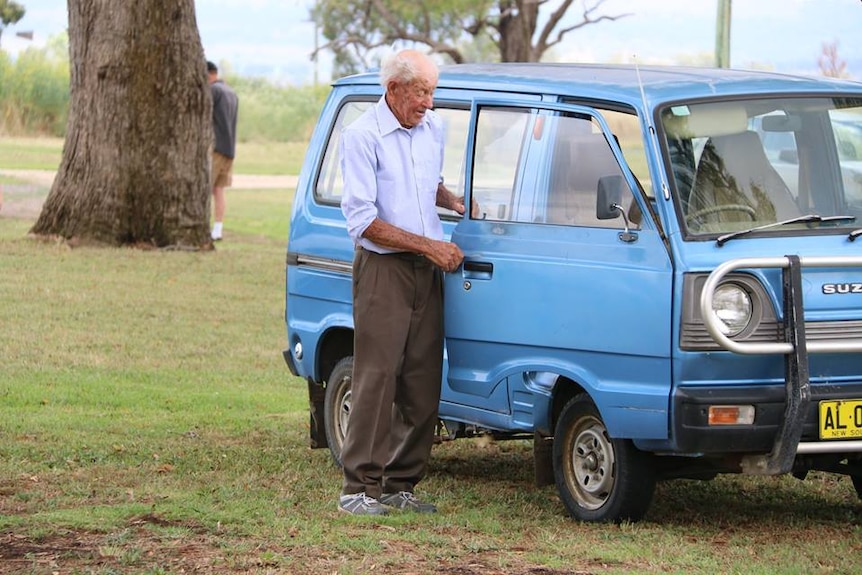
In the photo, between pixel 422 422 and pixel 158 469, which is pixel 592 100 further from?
pixel 158 469

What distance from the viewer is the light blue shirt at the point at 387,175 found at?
6.90m

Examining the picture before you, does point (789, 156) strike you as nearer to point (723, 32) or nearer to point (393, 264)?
point (393, 264)

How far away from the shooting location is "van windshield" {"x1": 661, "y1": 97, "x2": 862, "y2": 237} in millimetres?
6586

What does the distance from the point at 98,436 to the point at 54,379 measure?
6.76 ft

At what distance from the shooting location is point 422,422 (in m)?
7.33

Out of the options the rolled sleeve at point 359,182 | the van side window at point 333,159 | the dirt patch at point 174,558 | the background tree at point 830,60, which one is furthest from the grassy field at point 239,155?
the dirt patch at point 174,558

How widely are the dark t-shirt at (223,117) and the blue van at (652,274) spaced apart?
1222 centimetres

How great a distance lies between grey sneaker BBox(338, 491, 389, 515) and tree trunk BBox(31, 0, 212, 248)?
10824mm

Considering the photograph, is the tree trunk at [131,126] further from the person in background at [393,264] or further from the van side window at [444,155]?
the person in background at [393,264]

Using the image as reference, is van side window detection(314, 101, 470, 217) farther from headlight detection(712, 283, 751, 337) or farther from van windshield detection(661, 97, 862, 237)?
headlight detection(712, 283, 751, 337)

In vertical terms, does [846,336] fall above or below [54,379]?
above

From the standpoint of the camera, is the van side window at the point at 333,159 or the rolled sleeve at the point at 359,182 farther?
the van side window at the point at 333,159

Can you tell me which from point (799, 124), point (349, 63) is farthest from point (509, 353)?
point (349, 63)

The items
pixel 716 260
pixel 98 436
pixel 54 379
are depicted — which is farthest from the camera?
pixel 54 379
